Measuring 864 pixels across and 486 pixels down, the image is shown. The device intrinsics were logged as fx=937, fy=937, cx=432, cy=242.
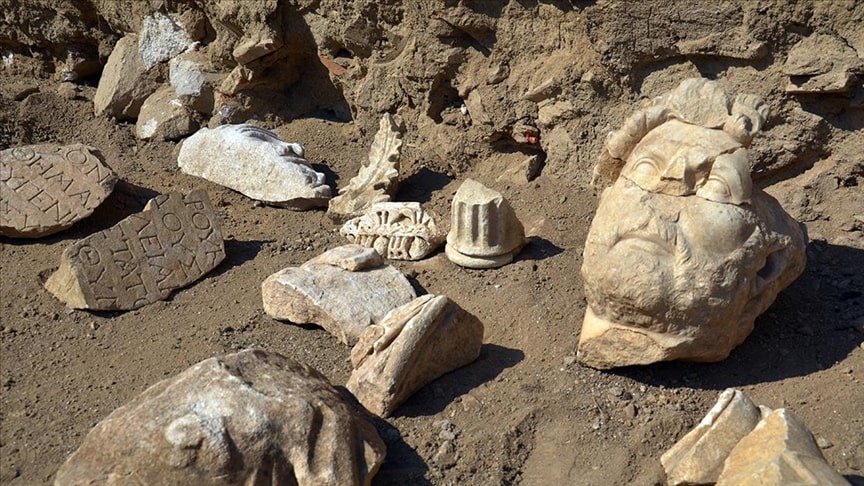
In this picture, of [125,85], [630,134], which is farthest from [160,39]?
[630,134]

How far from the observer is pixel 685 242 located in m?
3.78

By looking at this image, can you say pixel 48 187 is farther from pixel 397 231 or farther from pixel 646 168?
pixel 646 168

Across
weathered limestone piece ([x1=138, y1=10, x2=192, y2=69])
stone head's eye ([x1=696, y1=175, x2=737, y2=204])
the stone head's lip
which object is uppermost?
stone head's eye ([x1=696, y1=175, x2=737, y2=204])

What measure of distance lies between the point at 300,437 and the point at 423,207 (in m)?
2.59

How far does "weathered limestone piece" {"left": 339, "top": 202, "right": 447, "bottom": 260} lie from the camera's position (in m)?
5.16

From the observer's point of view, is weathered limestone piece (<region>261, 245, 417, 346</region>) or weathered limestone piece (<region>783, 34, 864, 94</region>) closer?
weathered limestone piece (<region>261, 245, 417, 346</region>)

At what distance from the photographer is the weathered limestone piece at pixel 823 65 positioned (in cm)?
463

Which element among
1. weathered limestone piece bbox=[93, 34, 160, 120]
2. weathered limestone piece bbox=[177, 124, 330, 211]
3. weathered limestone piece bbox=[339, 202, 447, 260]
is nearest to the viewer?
weathered limestone piece bbox=[339, 202, 447, 260]

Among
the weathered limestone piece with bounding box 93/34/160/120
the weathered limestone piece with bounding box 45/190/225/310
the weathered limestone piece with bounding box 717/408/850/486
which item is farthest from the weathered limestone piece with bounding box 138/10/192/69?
the weathered limestone piece with bounding box 717/408/850/486

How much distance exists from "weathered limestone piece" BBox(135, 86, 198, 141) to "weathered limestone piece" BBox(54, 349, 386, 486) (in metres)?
3.61

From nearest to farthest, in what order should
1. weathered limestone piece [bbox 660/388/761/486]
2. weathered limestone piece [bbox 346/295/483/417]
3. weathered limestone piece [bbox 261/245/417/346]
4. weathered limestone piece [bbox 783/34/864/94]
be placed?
weathered limestone piece [bbox 660/388/761/486], weathered limestone piece [bbox 346/295/483/417], weathered limestone piece [bbox 261/245/417/346], weathered limestone piece [bbox 783/34/864/94]

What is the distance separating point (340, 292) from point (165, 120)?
2.93 meters

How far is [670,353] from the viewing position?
3.92 metres

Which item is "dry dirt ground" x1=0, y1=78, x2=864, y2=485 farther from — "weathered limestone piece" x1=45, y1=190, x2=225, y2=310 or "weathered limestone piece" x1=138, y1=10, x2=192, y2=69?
"weathered limestone piece" x1=138, y1=10, x2=192, y2=69
